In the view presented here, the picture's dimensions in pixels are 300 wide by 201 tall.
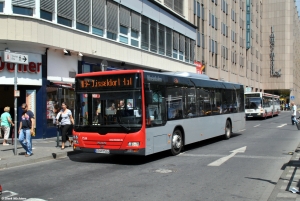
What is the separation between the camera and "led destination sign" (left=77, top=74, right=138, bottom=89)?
412 inches

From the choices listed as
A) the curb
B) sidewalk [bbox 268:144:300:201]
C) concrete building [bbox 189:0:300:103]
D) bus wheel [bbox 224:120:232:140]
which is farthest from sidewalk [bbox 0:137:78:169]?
concrete building [bbox 189:0:300:103]

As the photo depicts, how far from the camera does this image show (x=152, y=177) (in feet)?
28.7

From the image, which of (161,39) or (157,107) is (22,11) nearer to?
(157,107)

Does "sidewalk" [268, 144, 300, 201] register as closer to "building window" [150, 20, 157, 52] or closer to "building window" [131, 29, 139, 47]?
"building window" [131, 29, 139, 47]

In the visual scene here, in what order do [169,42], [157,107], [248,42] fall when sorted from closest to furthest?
[157,107] → [169,42] → [248,42]

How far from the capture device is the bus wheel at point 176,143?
1220 cm

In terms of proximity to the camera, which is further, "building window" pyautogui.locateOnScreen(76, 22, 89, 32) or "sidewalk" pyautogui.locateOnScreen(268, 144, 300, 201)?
"building window" pyautogui.locateOnScreen(76, 22, 89, 32)

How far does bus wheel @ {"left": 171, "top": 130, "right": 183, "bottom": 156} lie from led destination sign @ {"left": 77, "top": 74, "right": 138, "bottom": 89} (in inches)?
111

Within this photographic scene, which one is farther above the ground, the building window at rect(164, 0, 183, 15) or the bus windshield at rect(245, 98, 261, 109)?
the building window at rect(164, 0, 183, 15)

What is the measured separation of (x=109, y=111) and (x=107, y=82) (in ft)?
2.93

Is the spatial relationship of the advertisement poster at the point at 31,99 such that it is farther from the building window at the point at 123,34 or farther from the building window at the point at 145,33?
the building window at the point at 145,33

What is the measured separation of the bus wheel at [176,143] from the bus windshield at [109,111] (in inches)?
92.4

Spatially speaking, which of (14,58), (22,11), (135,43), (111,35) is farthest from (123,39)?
Result: (14,58)

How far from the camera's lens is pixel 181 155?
1253 centimetres
